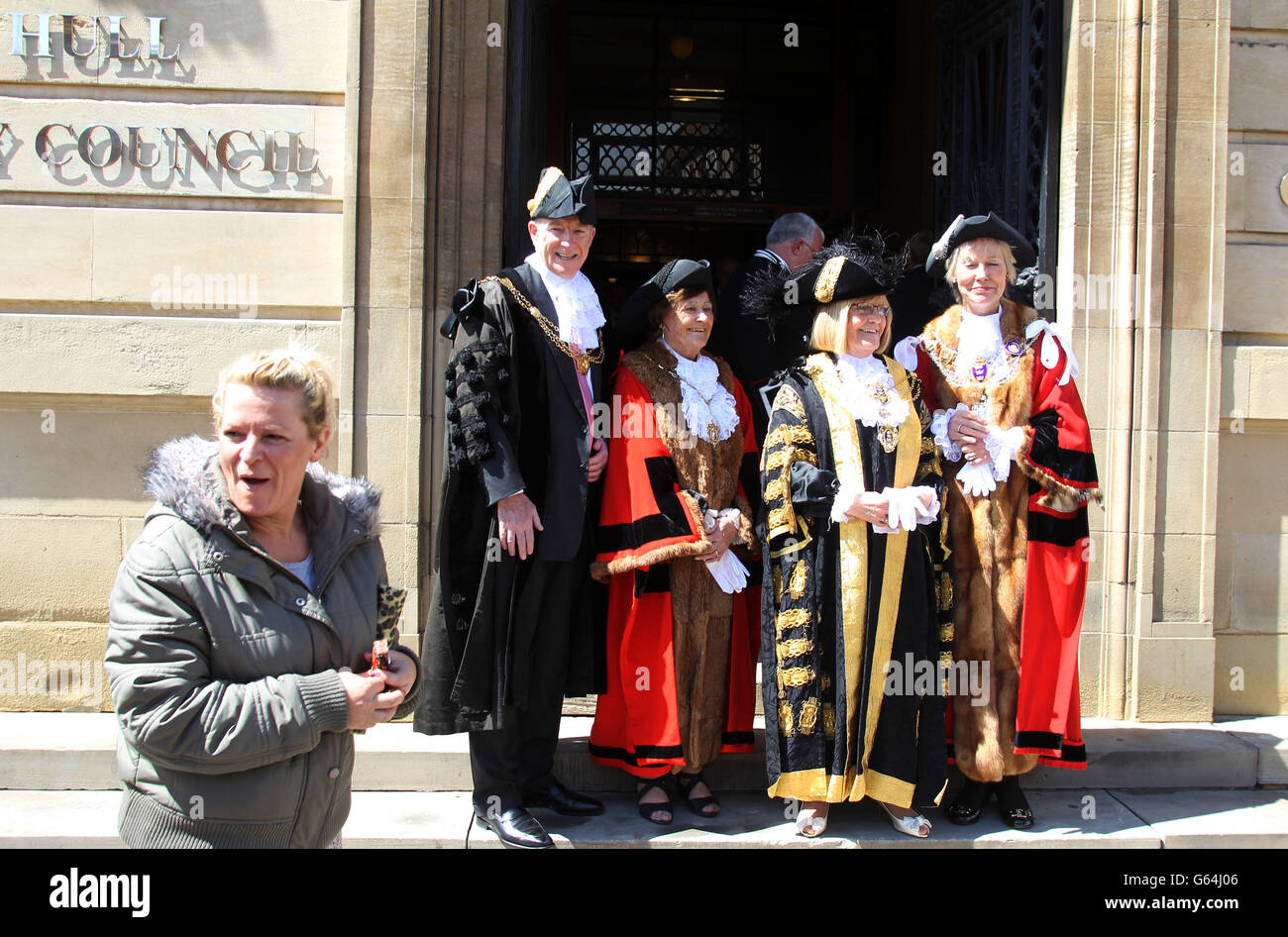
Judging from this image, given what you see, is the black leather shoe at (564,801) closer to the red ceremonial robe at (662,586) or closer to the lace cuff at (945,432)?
the red ceremonial robe at (662,586)

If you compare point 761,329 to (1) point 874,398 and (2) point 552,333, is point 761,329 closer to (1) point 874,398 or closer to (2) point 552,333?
(1) point 874,398

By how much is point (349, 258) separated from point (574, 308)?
5.02 feet

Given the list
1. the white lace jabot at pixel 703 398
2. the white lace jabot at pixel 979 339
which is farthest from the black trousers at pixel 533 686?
the white lace jabot at pixel 979 339

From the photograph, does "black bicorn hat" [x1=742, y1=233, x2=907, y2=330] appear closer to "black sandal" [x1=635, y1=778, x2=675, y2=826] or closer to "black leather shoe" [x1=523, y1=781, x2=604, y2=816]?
"black sandal" [x1=635, y1=778, x2=675, y2=826]

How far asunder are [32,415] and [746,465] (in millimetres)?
3479

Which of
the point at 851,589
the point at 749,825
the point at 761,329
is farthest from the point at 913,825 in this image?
the point at 761,329

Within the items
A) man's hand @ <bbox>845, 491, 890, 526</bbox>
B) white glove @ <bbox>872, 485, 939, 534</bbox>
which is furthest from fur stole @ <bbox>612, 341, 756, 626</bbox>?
white glove @ <bbox>872, 485, 939, 534</bbox>

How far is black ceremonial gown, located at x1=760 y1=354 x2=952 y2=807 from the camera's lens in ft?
13.6

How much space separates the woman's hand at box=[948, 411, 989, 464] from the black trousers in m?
1.53

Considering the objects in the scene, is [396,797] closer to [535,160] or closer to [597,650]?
[597,650]

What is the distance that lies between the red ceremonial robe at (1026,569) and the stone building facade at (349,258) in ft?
3.96

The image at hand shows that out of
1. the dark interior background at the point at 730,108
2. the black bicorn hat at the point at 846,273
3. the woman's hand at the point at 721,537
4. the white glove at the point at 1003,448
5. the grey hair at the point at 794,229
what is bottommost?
the woman's hand at the point at 721,537

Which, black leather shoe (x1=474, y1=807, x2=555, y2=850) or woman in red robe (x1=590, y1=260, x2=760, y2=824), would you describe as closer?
black leather shoe (x1=474, y1=807, x2=555, y2=850)

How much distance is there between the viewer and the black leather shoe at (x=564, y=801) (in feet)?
14.5
